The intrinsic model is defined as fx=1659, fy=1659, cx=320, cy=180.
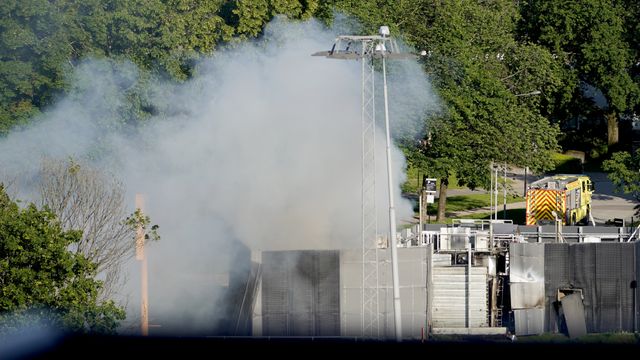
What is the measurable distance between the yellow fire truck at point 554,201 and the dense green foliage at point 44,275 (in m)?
34.0

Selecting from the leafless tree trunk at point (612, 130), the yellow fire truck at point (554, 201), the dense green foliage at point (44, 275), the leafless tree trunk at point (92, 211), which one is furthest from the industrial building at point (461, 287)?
the leafless tree trunk at point (612, 130)

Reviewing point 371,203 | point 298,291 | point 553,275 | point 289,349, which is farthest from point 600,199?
point 289,349

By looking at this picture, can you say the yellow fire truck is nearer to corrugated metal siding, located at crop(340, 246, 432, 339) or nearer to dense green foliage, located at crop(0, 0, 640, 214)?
dense green foliage, located at crop(0, 0, 640, 214)

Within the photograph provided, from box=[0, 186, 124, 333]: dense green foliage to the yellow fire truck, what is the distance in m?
34.0

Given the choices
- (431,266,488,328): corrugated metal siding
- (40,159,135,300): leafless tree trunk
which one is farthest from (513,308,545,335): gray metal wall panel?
(40,159,135,300): leafless tree trunk

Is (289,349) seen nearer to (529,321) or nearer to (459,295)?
(529,321)

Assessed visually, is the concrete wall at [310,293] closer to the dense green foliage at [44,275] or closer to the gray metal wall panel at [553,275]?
the gray metal wall panel at [553,275]

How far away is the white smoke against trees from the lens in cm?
5750

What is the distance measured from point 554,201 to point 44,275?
37.3m

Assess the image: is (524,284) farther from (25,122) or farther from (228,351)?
A: (228,351)

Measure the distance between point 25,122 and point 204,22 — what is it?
8483 mm

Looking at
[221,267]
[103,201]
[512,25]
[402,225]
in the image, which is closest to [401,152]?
[402,225]

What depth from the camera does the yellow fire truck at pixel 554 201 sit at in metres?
77.9

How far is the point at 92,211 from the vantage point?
177 feet
